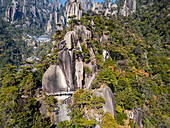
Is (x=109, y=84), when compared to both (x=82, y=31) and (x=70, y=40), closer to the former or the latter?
(x=70, y=40)

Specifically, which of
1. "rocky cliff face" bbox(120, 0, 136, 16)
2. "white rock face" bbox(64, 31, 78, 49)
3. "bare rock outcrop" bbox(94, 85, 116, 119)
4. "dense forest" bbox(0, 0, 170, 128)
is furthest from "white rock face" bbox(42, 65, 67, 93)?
"rocky cliff face" bbox(120, 0, 136, 16)

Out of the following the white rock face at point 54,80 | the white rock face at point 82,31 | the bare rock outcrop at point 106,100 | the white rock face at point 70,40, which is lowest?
the bare rock outcrop at point 106,100

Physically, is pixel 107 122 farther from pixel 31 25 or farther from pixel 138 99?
pixel 31 25

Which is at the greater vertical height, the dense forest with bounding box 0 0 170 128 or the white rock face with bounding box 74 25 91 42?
the white rock face with bounding box 74 25 91 42

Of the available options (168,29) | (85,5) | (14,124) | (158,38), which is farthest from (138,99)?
(85,5)

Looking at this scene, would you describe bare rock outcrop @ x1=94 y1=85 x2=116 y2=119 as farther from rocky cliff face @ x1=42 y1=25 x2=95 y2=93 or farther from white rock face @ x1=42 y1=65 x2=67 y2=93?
white rock face @ x1=42 y1=65 x2=67 y2=93

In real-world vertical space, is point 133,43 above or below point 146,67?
above

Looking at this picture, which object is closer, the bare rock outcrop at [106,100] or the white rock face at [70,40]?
the bare rock outcrop at [106,100]

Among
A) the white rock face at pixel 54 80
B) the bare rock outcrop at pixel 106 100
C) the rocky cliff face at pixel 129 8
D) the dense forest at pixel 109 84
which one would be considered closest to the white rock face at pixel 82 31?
the dense forest at pixel 109 84

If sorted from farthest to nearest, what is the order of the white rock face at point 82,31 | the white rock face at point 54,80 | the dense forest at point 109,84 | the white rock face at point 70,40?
the white rock face at point 82,31 → the white rock face at point 70,40 → the white rock face at point 54,80 → the dense forest at point 109,84

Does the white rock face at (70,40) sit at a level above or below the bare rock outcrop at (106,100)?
above

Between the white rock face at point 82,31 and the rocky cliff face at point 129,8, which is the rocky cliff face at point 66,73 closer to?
the white rock face at point 82,31
